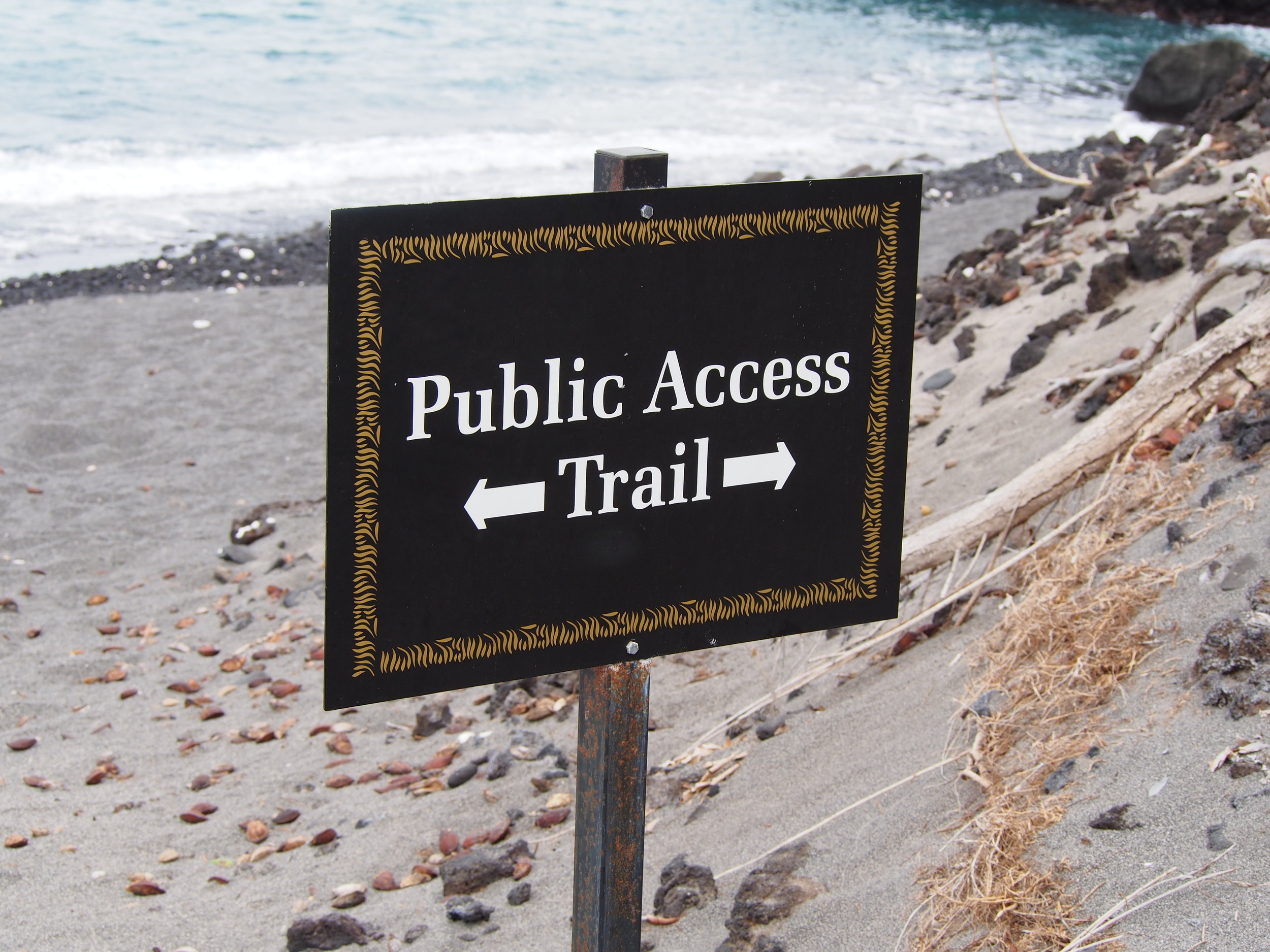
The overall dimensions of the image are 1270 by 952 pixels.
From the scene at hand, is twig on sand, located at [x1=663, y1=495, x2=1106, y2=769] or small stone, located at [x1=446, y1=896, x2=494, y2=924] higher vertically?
twig on sand, located at [x1=663, y1=495, x2=1106, y2=769]

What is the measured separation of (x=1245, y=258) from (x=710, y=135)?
20056 mm

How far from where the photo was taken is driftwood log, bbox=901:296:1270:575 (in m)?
3.88

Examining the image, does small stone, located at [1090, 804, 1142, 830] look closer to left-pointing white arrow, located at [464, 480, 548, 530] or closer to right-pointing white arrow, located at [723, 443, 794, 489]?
right-pointing white arrow, located at [723, 443, 794, 489]

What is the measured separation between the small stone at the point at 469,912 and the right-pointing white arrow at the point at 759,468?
179 centimetres

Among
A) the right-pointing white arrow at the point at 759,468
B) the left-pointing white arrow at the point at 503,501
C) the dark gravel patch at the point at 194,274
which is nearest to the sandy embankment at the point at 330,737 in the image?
the right-pointing white arrow at the point at 759,468

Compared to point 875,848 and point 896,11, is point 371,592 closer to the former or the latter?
point 875,848

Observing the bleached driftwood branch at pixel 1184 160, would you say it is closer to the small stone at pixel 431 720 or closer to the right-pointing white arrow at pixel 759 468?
the small stone at pixel 431 720

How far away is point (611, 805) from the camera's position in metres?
2.00

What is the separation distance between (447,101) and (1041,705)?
2392 centimetres

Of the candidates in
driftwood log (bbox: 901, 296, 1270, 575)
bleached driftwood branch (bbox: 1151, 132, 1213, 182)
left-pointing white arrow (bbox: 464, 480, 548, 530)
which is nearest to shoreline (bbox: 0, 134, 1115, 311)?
bleached driftwood branch (bbox: 1151, 132, 1213, 182)

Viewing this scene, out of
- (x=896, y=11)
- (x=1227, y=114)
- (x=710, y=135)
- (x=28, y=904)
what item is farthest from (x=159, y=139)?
(x=896, y=11)

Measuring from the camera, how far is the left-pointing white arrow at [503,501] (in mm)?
1744

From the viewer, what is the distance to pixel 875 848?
2877 mm

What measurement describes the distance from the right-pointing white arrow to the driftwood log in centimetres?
205
